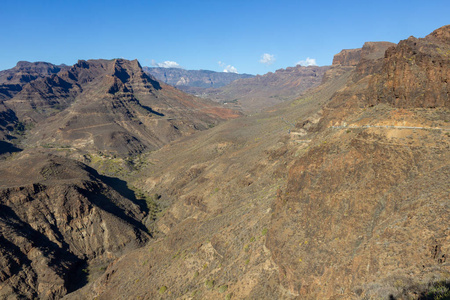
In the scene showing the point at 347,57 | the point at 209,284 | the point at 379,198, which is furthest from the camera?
the point at 347,57

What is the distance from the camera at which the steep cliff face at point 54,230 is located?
132 ft

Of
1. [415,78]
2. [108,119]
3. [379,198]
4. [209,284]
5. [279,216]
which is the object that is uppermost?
[108,119]

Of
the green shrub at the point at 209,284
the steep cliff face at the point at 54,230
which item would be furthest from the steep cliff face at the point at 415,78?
the steep cliff face at the point at 54,230

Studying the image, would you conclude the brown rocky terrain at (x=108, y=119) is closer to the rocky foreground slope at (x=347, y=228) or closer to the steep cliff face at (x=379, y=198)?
the rocky foreground slope at (x=347, y=228)

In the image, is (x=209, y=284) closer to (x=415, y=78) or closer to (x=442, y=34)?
(x=415, y=78)

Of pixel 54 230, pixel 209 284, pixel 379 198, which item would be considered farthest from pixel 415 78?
pixel 54 230

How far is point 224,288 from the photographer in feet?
83.8

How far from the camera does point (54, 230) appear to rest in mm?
49188

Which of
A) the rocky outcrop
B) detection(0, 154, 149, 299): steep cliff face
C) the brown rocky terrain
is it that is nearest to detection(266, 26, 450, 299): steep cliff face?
detection(0, 154, 149, 299): steep cliff face

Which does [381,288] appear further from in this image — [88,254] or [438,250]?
[88,254]

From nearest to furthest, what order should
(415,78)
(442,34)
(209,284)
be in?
1. (415,78)
2. (209,284)
3. (442,34)

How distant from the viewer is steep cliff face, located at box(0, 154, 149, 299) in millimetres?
40281

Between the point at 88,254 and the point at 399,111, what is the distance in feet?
179

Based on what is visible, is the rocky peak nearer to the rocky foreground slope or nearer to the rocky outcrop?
the rocky foreground slope
